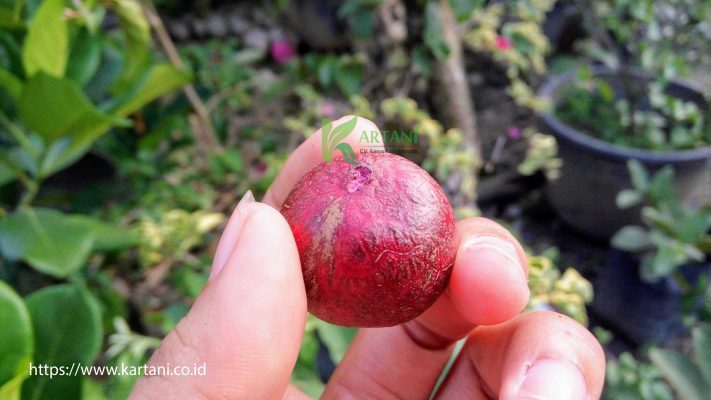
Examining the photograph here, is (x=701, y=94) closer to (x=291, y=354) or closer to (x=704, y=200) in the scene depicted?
(x=704, y=200)

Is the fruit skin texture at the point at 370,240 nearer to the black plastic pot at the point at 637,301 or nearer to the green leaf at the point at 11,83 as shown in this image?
the green leaf at the point at 11,83

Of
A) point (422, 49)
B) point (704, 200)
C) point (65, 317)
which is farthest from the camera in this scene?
point (704, 200)

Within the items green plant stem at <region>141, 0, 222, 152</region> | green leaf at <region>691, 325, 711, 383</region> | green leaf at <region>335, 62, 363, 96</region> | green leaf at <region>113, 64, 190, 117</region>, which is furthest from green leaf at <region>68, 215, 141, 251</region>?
green leaf at <region>691, 325, 711, 383</region>

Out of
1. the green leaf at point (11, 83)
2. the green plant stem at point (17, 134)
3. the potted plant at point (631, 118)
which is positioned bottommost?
the potted plant at point (631, 118)

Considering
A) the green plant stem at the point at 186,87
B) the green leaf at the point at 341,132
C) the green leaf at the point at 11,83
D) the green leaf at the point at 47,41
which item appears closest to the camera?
the green leaf at the point at 341,132

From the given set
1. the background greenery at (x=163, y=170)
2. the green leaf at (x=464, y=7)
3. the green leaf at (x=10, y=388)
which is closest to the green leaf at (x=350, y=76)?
the background greenery at (x=163, y=170)

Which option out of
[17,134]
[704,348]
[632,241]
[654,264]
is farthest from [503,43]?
[17,134]

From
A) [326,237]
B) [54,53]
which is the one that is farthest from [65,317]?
[326,237]
